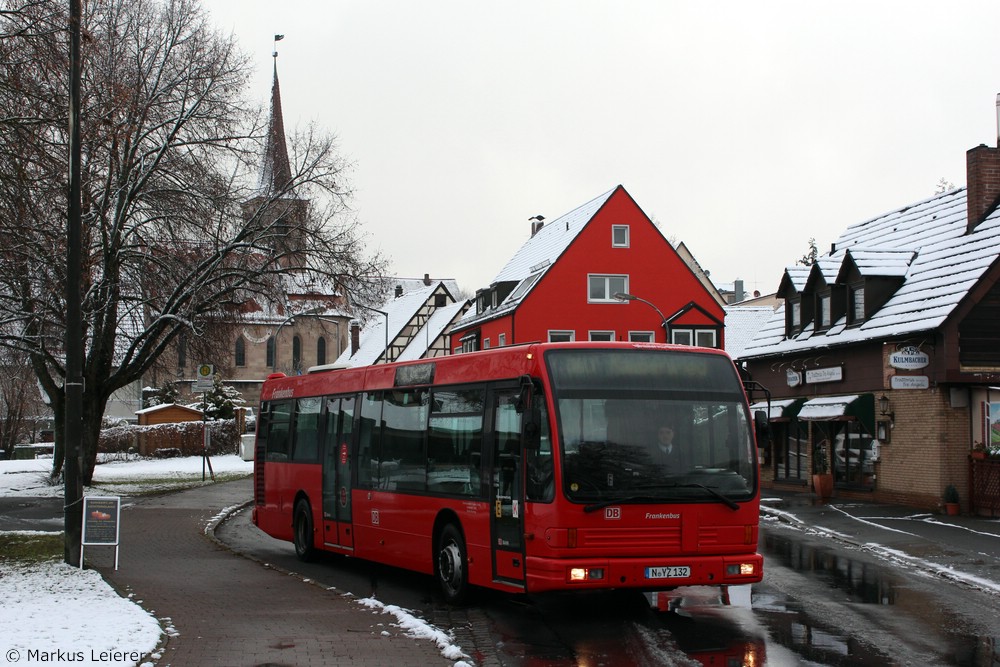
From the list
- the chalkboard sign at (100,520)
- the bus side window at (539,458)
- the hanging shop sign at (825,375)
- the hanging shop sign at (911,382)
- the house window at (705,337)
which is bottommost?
the chalkboard sign at (100,520)

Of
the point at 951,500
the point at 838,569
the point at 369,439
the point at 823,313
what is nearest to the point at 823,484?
the point at 951,500

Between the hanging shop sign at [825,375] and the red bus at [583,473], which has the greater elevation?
the hanging shop sign at [825,375]

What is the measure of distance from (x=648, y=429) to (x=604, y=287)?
4311 cm

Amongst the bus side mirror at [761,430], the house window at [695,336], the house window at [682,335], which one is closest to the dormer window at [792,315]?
the house window at [695,336]

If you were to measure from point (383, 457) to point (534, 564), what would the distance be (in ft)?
14.0

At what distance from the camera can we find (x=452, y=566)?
490 inches

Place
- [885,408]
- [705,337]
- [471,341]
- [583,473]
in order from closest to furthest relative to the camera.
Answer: [583,473] < [885,408] < [705,337] < [471,341]

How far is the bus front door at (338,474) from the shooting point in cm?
1572

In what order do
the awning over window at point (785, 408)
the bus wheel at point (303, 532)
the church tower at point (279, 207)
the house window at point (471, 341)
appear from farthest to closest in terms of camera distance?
1. the house window at point (471, 341)
2. the awning over window at point (785, 408)
3. the church tower at point (279, 207)
4. the bus wheel at point (303, 532)

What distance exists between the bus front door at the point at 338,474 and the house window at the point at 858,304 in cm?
1647

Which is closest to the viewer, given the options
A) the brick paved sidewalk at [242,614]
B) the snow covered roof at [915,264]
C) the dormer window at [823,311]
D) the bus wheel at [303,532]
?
the brick paved sidewalk at [242,614]

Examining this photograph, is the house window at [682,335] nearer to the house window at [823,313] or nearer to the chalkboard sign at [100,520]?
the house window at [823,313]

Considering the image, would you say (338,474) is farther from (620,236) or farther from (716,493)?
(620,236)

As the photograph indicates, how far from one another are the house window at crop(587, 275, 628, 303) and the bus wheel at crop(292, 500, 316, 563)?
3665 cm
